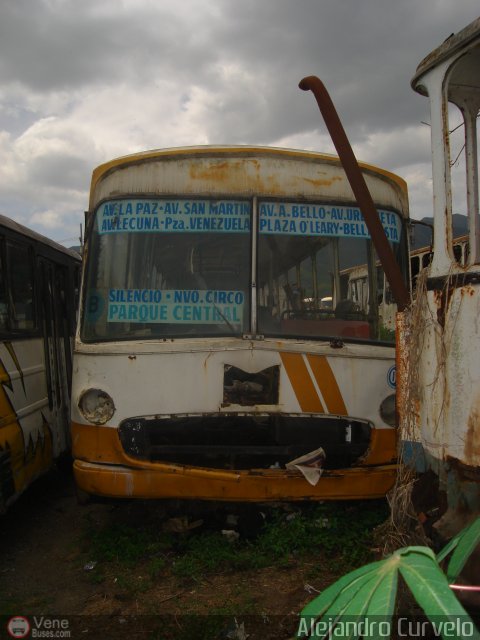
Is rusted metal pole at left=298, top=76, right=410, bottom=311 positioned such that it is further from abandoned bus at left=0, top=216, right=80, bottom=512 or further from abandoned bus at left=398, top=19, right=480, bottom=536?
abandoned bus at left=0, top=216, right=80, bottom=512

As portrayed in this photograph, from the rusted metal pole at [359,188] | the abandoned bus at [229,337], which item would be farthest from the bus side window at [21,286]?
the rusted metal pole at [359,188]

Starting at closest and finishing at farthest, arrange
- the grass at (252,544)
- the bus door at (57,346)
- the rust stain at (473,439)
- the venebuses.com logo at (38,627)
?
the rust stain at (473,439) < the venebuses.com logo at (38,627) < the grass at (252,544) < the bus door at (57,346)

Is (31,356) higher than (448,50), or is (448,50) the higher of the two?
(448,50)

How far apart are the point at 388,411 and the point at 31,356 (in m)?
2.99

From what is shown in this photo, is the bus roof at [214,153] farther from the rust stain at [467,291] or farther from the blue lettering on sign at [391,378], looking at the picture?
the rust stain at [467,291]

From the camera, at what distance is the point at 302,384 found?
3881mm

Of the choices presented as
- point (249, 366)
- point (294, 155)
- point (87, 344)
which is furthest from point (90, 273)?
point (294, 155)

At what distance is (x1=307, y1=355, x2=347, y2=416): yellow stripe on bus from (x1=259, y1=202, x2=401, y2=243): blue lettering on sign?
0.93 metres

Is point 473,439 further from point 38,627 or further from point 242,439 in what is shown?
point 38,627

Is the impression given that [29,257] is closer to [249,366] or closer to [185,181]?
[185,181]

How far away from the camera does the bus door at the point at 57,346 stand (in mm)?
5711

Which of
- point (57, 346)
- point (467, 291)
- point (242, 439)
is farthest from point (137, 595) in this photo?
point (57, 346)

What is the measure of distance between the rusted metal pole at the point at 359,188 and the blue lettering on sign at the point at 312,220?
1.28 meters

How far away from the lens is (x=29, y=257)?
17.7 ft
